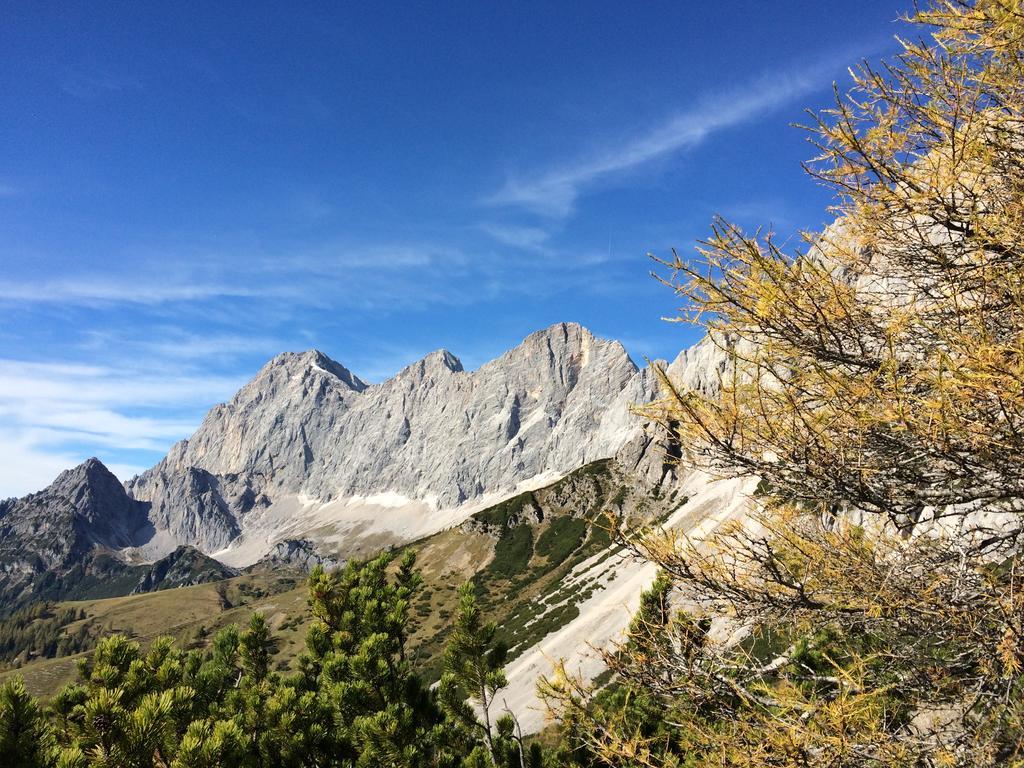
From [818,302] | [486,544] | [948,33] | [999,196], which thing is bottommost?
[486,544]

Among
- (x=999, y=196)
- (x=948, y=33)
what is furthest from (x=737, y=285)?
(x=948, y=33)

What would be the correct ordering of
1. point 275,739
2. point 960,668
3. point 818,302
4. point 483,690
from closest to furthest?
point 960,668
point 818,302
point 275,739
point 483,690

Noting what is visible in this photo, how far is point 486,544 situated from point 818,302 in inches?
4540

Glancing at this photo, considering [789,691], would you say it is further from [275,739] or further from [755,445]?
[275,739]

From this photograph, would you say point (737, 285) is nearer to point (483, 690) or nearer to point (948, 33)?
point (948, 33)

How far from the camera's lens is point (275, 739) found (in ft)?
23.5

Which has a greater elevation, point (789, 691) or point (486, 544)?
point (789, 691)

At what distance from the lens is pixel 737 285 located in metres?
5.55

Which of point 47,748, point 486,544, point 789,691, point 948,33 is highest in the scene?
point 948,33

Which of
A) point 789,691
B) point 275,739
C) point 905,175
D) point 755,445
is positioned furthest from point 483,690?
point 905,175

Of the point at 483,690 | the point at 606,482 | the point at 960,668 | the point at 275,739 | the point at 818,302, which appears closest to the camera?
the point at 960,668

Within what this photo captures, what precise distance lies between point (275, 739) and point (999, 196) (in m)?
10.7

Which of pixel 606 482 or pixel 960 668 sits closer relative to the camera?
pixel 960 668

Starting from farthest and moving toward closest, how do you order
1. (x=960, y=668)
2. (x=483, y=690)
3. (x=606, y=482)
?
(x=606, y=482)
(x=483, y=690)
(x=960, y=668)
